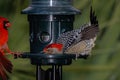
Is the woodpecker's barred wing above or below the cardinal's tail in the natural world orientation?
above

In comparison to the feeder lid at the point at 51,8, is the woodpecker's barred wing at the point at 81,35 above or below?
below

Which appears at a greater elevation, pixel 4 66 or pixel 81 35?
pixel 81 35

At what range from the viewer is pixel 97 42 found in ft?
32.2

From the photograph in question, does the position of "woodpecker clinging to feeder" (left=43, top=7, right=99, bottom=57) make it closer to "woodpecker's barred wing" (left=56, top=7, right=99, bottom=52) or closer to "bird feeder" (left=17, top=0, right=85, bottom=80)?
"woodpecker's barred wing" (left=56, top=7, right=99, bottom=52)

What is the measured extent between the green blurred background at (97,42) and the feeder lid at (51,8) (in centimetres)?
96

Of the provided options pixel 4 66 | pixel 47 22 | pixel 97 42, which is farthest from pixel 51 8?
pixel 97 42

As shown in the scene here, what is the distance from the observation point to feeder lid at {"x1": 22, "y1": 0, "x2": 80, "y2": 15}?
8.49 meters

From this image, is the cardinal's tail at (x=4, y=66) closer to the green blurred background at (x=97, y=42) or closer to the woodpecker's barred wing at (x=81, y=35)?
the woodpecker's barred wing at (x=81, y=35)

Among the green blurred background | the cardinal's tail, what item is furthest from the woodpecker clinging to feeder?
the green blurred background

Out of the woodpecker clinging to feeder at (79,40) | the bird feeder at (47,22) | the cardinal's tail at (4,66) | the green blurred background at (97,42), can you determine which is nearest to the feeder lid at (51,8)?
the bird feeder at (47,22)

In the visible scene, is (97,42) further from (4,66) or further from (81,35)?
(4,66)

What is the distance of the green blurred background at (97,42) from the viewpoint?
9.70 metres

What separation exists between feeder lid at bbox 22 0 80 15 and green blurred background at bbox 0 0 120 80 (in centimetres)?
96

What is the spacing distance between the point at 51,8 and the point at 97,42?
1.45 meters
